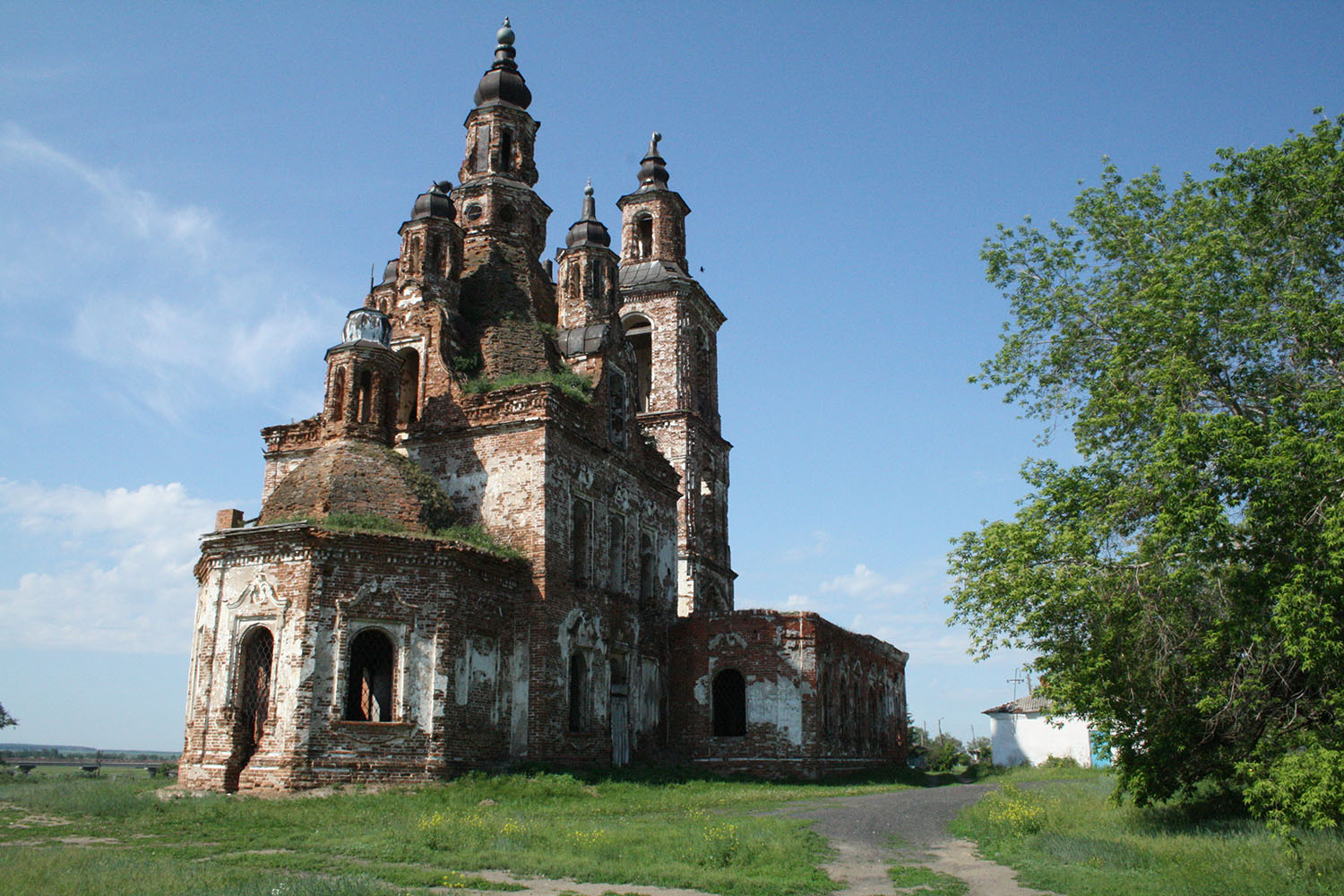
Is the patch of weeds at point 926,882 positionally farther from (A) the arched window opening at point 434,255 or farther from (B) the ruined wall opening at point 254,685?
(A) the arched window opening at point 434,255

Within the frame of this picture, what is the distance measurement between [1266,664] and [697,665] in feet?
58.8

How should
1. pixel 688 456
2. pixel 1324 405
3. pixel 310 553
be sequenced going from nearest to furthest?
pixel 1324 405, pixel 310 553, pixel 688 456

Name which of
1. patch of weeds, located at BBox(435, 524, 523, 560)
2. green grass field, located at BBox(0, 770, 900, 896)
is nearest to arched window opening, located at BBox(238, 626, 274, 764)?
green grass field, located at BBox(0, 770, 900, 896)

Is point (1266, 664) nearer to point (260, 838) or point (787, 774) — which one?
point (260, 838)

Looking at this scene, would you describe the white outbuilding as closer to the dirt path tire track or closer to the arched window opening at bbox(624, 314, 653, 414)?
the arched window opening at bbox(624, 314, 653, 414)

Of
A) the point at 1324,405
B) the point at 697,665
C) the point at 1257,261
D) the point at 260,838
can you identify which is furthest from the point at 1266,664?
the point at 697,665

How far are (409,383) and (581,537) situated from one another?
238 inches

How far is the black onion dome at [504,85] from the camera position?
105 feet

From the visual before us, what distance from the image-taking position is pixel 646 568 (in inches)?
1149

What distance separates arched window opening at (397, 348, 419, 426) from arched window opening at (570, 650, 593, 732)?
7.55 m

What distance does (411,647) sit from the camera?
2034 centimetres

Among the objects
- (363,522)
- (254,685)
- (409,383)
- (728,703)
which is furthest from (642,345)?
(254,685)

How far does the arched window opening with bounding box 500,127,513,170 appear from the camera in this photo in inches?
1238

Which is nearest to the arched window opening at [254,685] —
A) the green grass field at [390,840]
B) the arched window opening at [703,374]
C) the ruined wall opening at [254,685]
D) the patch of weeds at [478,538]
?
the ruined wall opening at [254,685]
